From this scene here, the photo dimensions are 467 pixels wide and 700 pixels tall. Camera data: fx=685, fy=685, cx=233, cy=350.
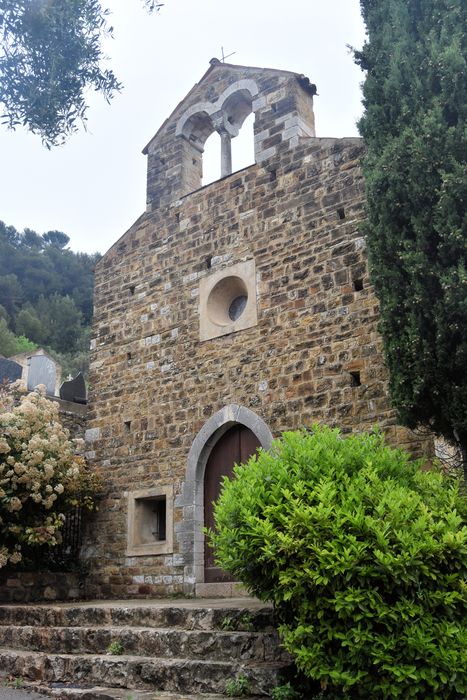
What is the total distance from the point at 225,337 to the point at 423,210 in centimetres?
386

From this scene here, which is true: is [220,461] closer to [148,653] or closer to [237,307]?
[237,307]

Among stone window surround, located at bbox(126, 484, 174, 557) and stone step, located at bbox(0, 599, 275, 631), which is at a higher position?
stone window surround, located at bbox(126, 484, 174, 557)

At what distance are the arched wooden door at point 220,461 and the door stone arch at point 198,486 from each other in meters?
0.06

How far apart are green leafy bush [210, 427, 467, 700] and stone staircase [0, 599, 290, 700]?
0.57 m

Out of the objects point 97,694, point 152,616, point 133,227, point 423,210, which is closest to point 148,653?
Result: point 152,616

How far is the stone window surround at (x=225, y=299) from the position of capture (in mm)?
9156

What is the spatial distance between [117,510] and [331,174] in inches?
220

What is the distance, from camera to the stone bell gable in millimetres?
9438

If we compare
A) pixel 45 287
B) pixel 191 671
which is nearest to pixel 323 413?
pixel 191 671

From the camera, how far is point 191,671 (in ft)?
16.6

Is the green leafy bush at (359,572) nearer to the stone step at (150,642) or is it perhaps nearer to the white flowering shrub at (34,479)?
the stone step at (150,642)

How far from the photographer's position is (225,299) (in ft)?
32.0

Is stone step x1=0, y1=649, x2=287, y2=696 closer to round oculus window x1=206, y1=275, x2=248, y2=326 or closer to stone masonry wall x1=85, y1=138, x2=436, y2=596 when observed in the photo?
stone masonry wall x1=85, y1=138, x2=436, y2=596

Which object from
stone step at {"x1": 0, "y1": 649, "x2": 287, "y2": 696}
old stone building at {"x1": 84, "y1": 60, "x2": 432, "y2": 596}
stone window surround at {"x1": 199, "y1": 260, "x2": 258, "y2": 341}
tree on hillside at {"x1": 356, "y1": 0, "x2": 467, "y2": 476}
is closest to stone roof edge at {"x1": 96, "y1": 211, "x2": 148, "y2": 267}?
old stone building at {"x1": 84, "y1": 60, "x2": 432, "y2": 596}
